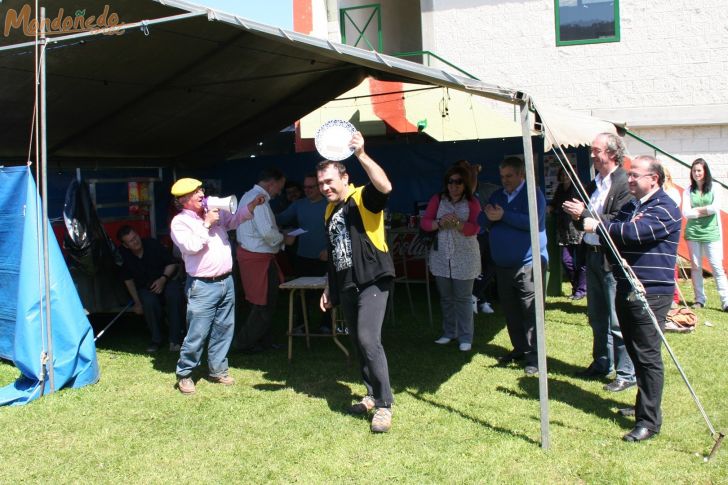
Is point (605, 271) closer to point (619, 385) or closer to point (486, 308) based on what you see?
point (619, 385)

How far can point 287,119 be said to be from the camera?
27.8 feet

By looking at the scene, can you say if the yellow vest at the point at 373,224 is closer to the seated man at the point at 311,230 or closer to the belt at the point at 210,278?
the belt at the point at 210,278

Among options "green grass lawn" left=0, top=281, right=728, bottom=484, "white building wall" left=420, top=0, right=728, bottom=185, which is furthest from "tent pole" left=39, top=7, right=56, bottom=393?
"white building wall" left=420, top=0, right=728, bottom=185

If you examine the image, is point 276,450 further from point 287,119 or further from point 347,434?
point 287,119

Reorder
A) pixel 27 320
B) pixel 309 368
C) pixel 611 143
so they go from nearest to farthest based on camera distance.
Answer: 1. pixel 611 143
2. pixel 27 320
3. pixel 309 368

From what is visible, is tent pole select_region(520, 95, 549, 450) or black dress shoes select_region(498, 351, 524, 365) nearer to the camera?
tent pole select_region(520, 95, 549, 450)

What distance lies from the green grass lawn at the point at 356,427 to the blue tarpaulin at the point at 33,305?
7.7 inches

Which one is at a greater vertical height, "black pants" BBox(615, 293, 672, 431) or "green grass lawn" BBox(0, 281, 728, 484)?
"black pants" BBox(615, 293, 672, 431)

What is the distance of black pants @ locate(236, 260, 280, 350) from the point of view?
19.7 ft

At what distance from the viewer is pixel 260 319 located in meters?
5.98

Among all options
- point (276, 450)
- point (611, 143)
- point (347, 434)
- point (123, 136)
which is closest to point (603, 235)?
point (611, 143)

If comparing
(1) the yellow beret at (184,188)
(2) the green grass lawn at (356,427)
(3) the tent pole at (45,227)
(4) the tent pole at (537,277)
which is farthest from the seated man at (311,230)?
(4) the tent pole at (537,277)

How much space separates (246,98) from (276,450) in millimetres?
4701

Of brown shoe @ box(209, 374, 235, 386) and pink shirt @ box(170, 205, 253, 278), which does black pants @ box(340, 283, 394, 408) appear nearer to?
pink shirt @ box(170, 205, 253, 278)
